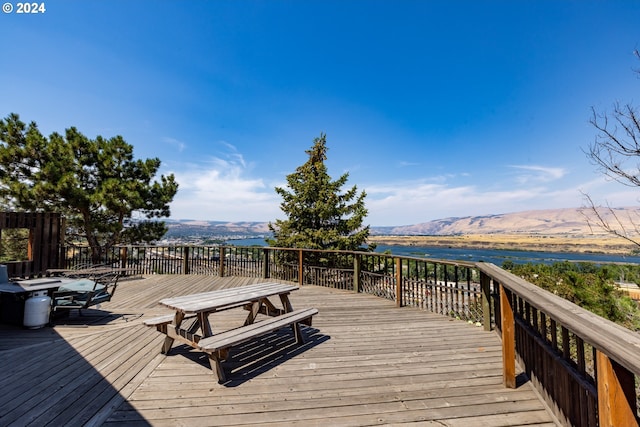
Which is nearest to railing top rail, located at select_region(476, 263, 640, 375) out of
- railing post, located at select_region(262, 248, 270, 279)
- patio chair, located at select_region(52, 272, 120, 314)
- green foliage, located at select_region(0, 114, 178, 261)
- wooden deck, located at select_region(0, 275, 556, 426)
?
wooden deck, located at select_region(0, 275, 556, 426)

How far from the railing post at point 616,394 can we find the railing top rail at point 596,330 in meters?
0.09

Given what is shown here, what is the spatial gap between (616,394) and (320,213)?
12110mm

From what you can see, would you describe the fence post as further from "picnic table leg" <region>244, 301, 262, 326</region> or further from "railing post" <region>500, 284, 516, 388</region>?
"railing post" <region>500, 284, 516, 388</region>

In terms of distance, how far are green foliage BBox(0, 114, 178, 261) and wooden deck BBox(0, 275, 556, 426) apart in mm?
9364

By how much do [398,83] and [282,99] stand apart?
6391 mm

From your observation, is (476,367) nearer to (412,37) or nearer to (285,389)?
(285,389)

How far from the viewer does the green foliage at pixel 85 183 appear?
1046cm

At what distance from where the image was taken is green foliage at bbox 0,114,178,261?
34.3 ft

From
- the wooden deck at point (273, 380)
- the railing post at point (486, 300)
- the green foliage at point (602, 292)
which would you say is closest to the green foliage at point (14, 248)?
the wooden deck at point (273, 380)

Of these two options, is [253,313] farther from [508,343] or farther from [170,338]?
[508,343]

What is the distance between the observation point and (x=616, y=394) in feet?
3.31

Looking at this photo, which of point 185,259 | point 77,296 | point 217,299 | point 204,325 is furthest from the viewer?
point 185,259

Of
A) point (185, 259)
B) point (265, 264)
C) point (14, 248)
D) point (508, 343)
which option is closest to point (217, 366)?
point (508, 343)

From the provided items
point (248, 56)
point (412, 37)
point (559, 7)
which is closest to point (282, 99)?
point (248, 56)
